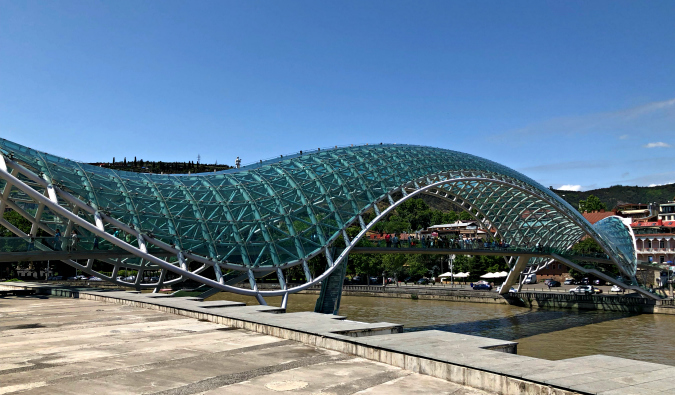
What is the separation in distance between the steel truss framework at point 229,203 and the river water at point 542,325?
11843 millimetres

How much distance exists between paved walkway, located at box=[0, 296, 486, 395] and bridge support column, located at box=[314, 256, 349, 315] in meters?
24.4

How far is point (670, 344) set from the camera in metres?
42.4

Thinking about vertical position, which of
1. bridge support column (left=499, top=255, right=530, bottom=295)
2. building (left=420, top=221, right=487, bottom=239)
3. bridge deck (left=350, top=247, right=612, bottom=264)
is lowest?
bridge support column (left=499, top=255, right=530, bottom=295)

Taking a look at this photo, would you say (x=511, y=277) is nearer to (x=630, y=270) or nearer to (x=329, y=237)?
(x=630, y=270)

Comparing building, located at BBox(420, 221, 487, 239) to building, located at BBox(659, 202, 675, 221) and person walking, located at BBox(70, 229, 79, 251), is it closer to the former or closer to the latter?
building, located at BBox(659, 202, 675, 221)

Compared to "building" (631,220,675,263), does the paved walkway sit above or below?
below

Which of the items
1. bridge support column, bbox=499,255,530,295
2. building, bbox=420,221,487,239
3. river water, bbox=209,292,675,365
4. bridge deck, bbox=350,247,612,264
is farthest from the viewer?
building, bbox=420,221,487,239

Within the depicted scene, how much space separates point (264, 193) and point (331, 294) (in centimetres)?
870

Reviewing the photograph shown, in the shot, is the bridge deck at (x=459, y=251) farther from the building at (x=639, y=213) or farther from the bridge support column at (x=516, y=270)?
the building at (x=639, y=213)

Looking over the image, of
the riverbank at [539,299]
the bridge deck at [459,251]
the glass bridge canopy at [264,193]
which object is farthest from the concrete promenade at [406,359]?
the riverbank at [539,299]

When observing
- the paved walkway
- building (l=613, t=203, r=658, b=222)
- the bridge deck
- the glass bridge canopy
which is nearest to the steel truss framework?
the glass bridge canopy

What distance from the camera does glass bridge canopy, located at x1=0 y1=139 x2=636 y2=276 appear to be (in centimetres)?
3316

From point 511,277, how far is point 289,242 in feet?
142

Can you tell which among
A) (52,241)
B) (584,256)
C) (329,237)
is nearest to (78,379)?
(52,241)
